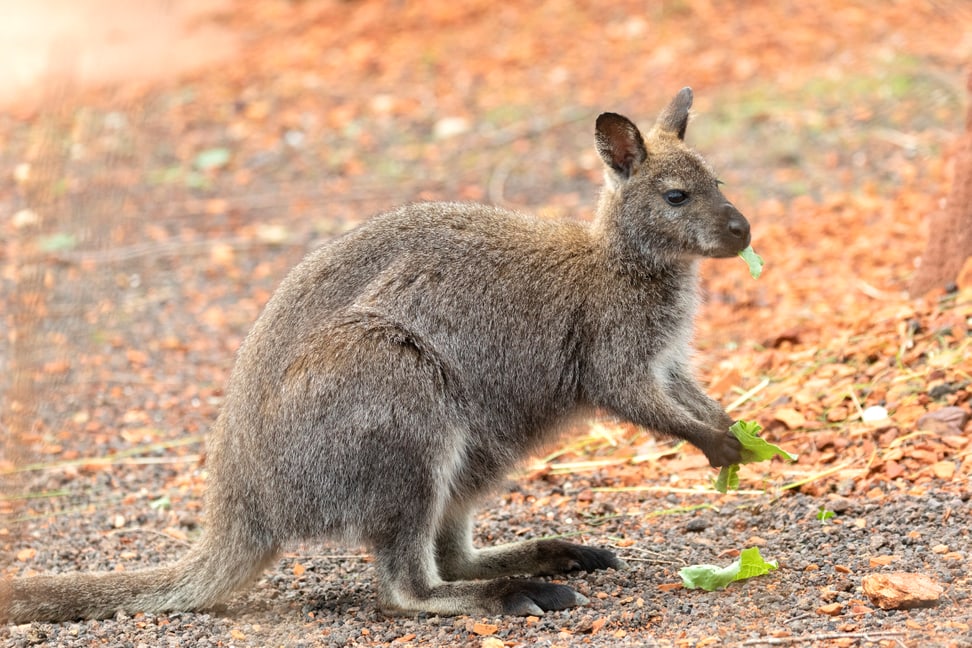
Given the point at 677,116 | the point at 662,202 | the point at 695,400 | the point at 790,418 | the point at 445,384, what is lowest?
the point at 790,418

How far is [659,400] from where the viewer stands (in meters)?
4.66

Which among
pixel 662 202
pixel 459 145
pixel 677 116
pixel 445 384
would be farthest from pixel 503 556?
pixel 459 145

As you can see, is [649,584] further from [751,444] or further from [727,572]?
[751,444]

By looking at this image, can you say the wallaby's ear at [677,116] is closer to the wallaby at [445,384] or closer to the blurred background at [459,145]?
the wallaby at [445,384]

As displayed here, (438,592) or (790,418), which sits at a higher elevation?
(790,418)

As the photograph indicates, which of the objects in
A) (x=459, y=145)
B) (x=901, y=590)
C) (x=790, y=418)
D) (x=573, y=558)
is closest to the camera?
(x=901, y=590)

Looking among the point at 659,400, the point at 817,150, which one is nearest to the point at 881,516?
the point at 659,400

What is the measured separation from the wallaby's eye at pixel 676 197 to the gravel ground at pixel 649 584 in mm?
1374

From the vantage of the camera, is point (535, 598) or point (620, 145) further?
point (620, 145)

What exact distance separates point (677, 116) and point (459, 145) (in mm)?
6097

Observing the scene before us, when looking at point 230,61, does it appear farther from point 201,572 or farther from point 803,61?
point 201,572

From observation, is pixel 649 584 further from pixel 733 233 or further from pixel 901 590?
pixel 733 233

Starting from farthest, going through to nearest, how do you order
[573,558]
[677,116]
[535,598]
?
[677,116] → [573,558] → [535,598]

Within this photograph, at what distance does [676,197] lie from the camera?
190 inches
